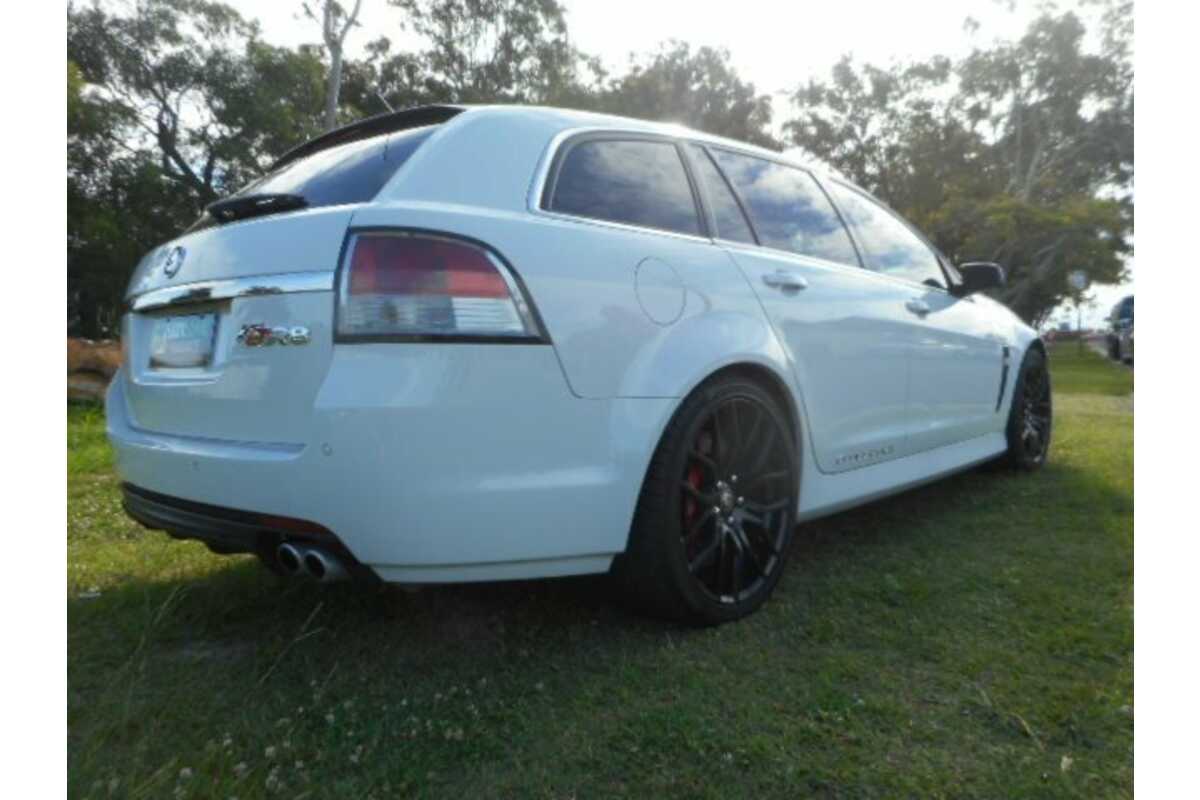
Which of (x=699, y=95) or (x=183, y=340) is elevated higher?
(x=699, y=95)

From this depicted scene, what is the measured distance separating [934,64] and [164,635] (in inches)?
1203

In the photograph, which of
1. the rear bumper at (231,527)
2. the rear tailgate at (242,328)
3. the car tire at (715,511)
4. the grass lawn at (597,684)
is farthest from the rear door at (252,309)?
the car tire at (715,511)

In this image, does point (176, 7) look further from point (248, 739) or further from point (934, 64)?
point (934, 64)

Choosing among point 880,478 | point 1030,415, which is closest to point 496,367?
point 880,478

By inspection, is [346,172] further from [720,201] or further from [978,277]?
[978,277]

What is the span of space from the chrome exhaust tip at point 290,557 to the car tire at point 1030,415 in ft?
12.7

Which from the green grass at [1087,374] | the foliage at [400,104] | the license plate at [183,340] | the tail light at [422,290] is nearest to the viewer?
the tail light at [422,290]

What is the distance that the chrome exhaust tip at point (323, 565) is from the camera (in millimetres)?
1644

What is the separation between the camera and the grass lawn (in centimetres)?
150

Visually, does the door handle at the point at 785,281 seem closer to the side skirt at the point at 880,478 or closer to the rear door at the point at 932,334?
the side skirt at the point at 880,478

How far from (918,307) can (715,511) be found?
166 cm

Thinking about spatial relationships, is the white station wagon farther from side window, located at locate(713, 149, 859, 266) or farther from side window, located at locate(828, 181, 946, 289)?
side window, located at locate(828, 181, 946, 289)

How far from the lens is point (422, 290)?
5.31ft

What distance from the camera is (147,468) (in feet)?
6.36
